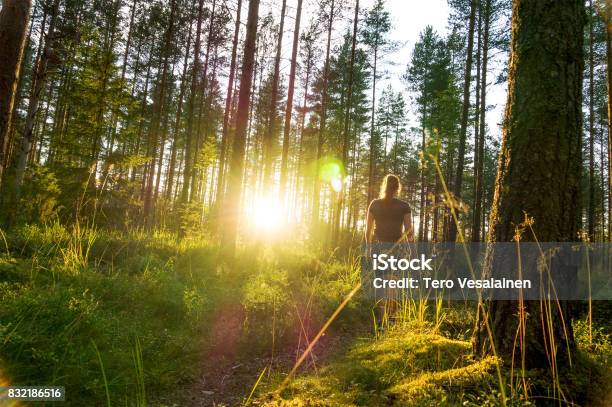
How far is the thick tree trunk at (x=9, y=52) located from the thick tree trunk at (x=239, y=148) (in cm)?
462

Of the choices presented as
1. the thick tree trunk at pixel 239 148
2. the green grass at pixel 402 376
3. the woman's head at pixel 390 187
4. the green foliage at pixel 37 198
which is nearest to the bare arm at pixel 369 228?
the woman's head at pixel 390 187

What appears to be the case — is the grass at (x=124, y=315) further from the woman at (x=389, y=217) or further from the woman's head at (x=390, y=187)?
the woman's head at (x=390, y=187)

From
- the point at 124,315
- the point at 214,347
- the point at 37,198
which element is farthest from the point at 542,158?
the point at 37,198

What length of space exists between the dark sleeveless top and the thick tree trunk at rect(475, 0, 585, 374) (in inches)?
105

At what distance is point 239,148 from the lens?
8.70 m

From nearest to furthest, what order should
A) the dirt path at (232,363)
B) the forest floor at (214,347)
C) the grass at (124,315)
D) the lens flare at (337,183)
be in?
the forest floor at (214,347) < the grass at (124,315) < the dirt path at (232,363) < the lens flare at (337,183)

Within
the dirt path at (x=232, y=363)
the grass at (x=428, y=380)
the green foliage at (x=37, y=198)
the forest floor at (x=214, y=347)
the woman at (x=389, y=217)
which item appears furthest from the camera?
the green foliage at (x=37, y=198)

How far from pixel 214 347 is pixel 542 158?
4.08 meters

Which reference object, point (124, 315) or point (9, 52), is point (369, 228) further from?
point (9, 52)

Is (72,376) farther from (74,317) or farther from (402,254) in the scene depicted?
(402,254)

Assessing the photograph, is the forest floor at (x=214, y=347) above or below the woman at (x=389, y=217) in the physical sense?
below

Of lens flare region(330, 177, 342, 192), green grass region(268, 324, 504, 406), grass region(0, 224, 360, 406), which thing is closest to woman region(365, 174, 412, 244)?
grass region(0, 224, 360, 406)

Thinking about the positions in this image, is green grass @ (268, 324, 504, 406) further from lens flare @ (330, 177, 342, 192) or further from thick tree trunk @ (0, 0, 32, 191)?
lens flare @ (330, 177, 342, 192)

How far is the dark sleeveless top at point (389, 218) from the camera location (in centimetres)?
530
